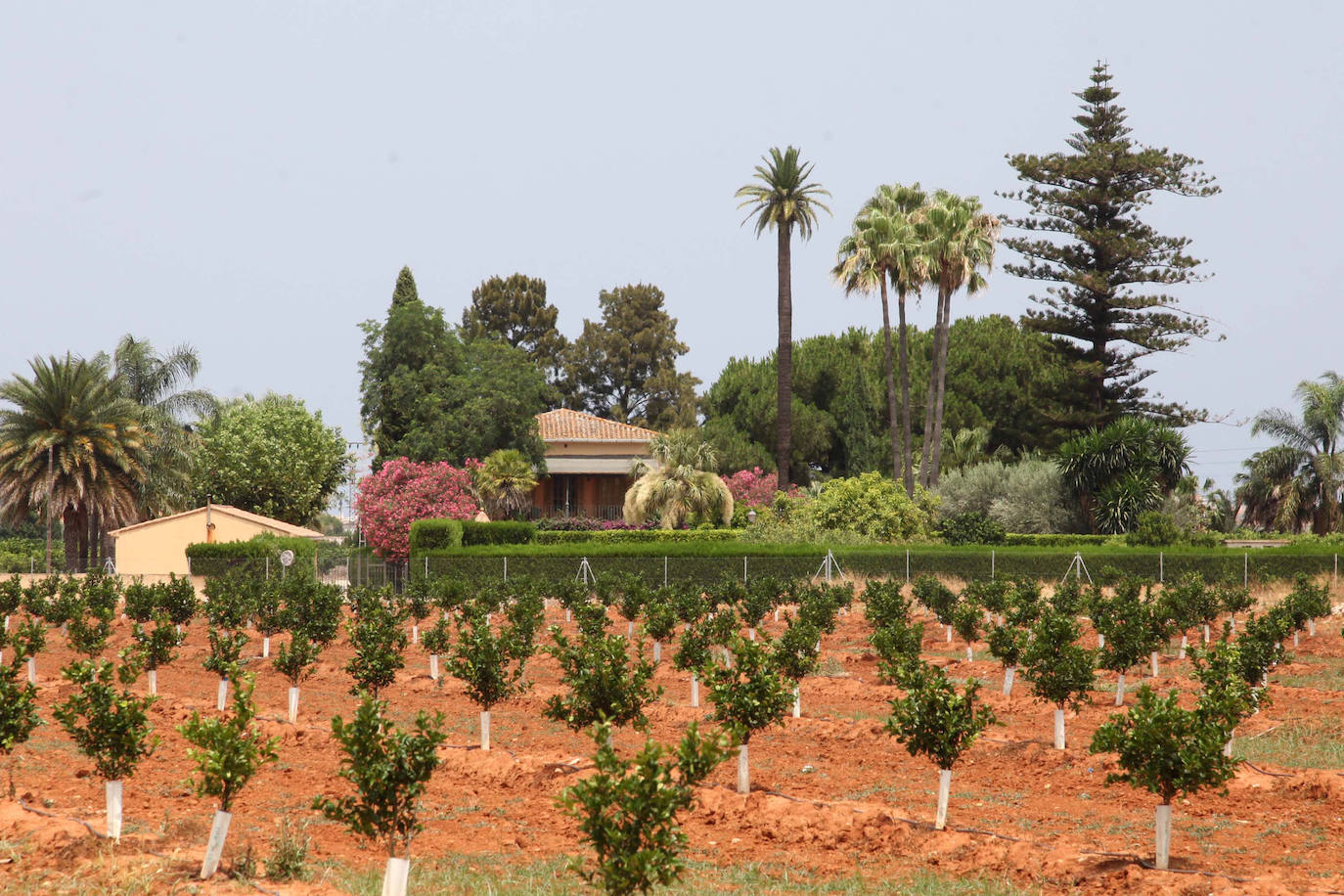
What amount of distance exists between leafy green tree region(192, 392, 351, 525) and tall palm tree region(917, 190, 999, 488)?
114 feet

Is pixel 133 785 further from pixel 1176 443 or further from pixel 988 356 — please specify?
pixel 988 356

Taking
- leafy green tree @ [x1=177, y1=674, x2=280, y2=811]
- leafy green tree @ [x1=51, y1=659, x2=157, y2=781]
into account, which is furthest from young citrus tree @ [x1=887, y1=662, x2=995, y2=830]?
leafy green tree @ [x1=51, y1=659, x2=157, y2=781]

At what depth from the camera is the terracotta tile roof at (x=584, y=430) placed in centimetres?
7531

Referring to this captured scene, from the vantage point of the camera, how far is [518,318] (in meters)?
91.7

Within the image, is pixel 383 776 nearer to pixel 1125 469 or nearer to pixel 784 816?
pixel 784 816

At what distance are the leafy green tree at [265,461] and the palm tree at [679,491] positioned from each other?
21.5m

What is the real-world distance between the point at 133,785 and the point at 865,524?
3420 centimetres

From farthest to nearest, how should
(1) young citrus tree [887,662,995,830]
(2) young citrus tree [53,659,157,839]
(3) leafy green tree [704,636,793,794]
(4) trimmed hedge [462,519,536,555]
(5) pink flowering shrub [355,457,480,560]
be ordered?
(5) pink flowering shrub [355,457,480,560], (4) trimmed hedge [462,519,536,555], (3) leafy green tree [704,636,793,794], (1) young citrus tree [887,662,995,830], (2) young citrus tree [53,659,157,839]

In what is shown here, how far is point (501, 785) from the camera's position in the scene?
1527 cm

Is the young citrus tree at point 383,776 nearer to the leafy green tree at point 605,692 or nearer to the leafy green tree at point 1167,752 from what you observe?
the leafy green tree at point 605,692

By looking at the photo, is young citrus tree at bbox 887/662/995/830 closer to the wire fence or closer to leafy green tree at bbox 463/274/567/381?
the wire fence

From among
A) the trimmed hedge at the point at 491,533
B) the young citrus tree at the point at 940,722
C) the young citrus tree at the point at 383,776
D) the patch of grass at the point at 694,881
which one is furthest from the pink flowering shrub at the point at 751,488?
the young citrus tree at the point at 383,776

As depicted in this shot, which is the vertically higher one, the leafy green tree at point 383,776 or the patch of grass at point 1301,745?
the leafy green tree at point 383,776

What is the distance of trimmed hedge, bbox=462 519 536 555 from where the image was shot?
4575 cm
